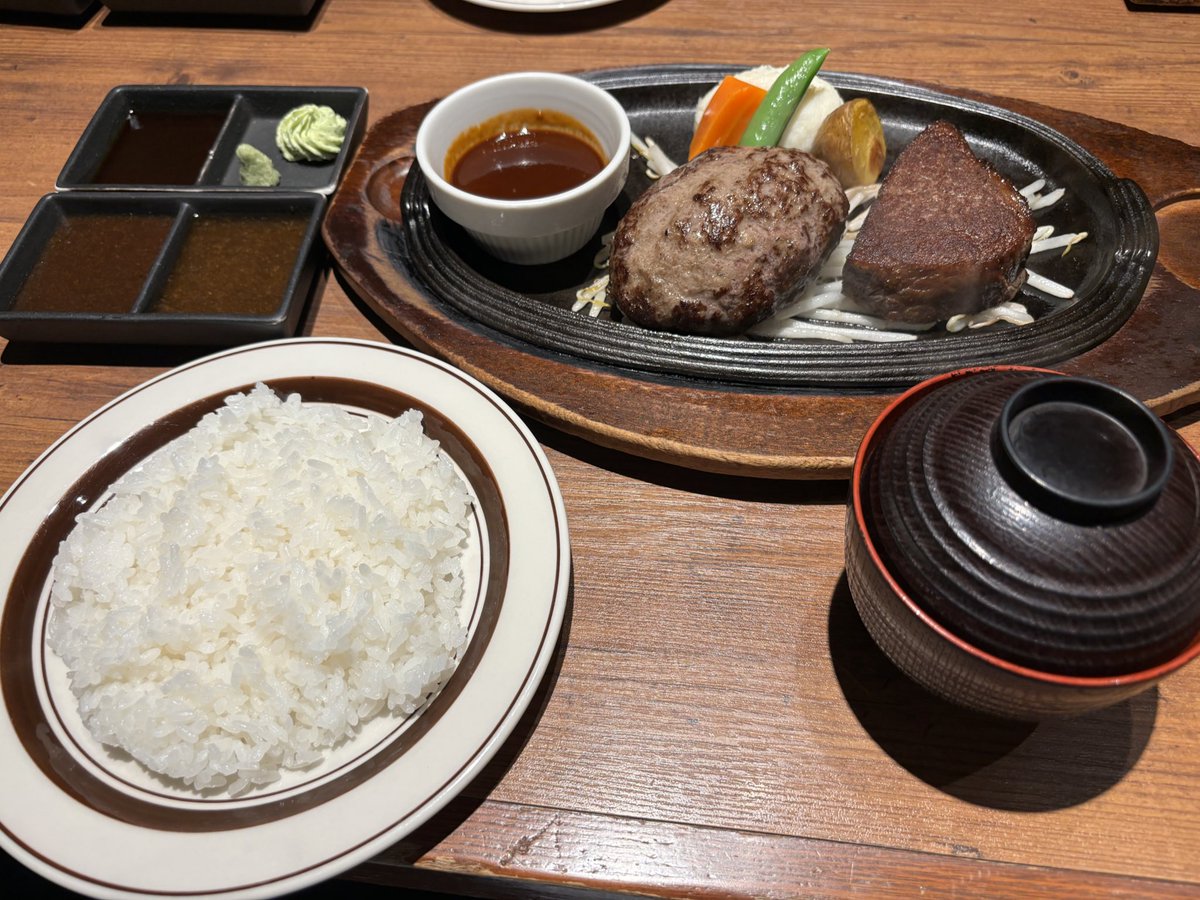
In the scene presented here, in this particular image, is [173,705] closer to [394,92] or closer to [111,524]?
[111,524]

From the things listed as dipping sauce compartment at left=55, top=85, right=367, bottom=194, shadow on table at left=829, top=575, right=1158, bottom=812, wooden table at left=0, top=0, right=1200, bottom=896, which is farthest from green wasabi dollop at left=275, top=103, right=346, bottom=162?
shadow on table at left=829, top=575, right=1158, bottom=812

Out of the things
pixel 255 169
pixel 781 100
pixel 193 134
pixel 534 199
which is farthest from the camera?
pixel 193 134

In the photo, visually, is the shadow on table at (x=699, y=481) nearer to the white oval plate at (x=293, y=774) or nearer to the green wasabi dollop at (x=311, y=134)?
the white oval plate at (x=293, y=774)

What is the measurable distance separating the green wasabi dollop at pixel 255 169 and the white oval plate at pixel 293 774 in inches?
37.4

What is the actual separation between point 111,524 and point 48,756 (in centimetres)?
40

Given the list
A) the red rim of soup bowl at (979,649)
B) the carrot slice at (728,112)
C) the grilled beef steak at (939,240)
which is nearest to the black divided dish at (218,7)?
the carrot slice at (728,112)

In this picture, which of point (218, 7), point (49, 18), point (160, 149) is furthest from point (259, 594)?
point (49, 18)

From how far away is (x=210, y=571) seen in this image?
4.35ft

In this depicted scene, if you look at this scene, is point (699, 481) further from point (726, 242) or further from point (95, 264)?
point (95, 264)

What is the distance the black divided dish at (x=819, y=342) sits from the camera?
164 centimetres

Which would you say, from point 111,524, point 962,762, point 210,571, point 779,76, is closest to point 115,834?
point 210,571

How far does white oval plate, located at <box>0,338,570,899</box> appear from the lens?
42.3 inches

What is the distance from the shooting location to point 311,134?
92.8 inches

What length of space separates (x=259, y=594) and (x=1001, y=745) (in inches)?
50.5
